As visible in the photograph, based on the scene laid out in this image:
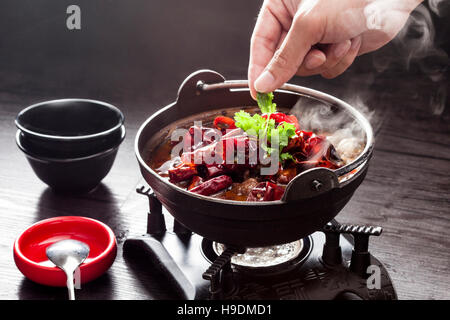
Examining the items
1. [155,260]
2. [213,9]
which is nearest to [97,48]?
[213,9]

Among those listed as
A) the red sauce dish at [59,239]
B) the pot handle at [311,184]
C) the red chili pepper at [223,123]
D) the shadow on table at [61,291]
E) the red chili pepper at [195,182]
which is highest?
the pot handle at [311,184]

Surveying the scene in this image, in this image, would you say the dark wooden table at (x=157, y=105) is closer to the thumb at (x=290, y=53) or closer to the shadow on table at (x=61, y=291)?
the shadow on table at (x=61, y=291)

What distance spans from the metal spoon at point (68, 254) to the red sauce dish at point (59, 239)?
0.02 m

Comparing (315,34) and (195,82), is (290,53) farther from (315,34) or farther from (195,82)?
(195,82)

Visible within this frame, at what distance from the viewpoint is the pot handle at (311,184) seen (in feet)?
4.89

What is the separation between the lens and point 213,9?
3.42 metres

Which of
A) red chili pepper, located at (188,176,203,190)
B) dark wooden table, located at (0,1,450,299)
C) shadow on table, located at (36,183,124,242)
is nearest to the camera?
red chili pepper, located at (188,176,203,190)

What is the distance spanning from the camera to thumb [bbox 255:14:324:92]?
1751mm

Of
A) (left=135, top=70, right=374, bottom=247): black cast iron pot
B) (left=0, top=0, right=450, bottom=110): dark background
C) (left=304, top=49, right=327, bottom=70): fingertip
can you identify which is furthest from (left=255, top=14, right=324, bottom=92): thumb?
(left=0, top=0, right=450, bottom=110): dark background

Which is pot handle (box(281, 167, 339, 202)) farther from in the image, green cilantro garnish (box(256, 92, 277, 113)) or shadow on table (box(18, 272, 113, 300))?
shadow on table (box(18, 272, 113, 300))

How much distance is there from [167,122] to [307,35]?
565mm

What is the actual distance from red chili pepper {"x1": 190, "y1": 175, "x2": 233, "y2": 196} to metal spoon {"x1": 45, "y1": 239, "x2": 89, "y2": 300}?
0.50m

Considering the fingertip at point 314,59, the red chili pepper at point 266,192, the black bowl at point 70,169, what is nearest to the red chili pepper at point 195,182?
the red chili pepper at point 266,192

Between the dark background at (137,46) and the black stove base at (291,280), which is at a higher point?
the dark background at (137,46)
